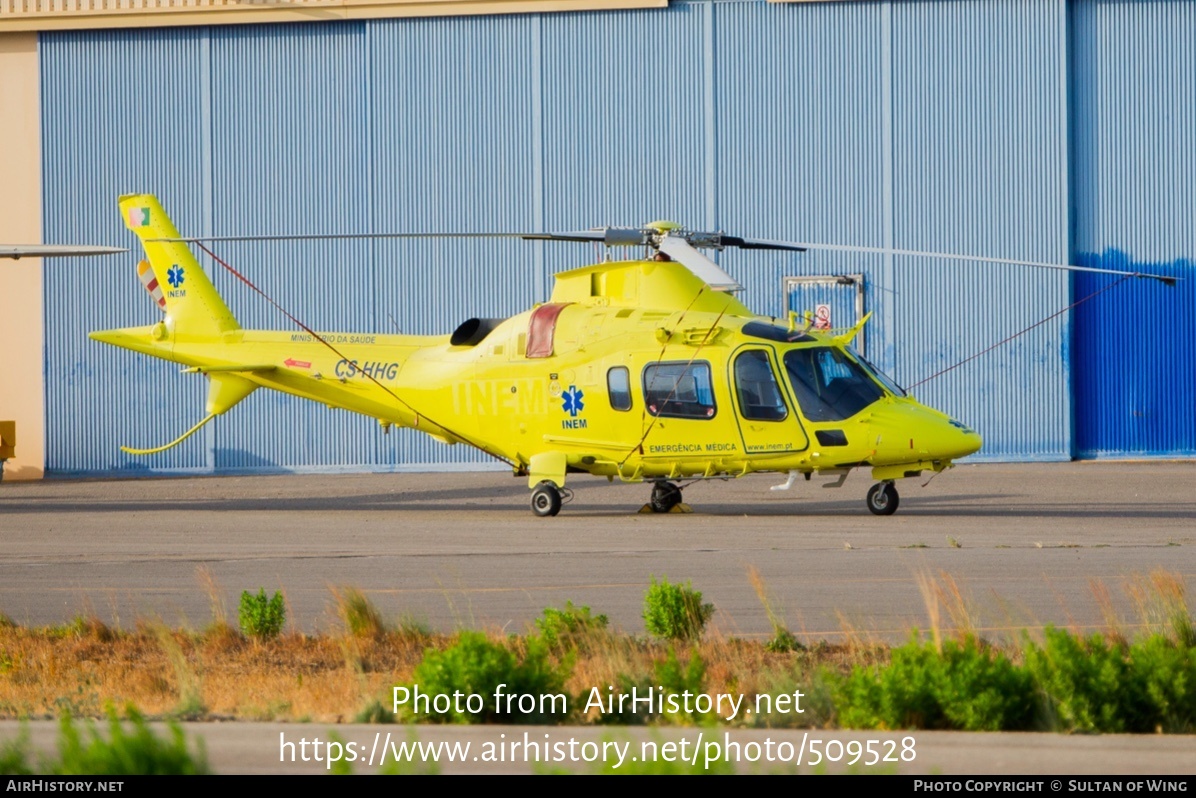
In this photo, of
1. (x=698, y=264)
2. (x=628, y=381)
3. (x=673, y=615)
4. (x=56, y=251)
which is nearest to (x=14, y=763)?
Answer: (x=673, y=615)

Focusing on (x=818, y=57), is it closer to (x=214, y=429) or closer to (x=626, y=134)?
(x=626, y=134)

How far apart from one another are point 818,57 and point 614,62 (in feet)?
13.9

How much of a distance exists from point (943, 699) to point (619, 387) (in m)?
12.7

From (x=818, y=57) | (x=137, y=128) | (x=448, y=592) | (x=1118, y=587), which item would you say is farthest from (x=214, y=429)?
(x=1118, y=587)

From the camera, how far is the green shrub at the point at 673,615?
11.4 m

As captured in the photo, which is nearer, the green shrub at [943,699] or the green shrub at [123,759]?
the green shrub at [123,759]

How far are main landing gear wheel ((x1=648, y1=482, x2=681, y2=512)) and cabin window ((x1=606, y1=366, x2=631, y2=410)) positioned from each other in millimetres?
1568

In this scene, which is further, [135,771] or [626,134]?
[626,134]

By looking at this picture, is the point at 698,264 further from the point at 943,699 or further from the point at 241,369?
the point at 943,699

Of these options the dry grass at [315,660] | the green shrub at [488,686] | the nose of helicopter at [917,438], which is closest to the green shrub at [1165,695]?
the dry grass at [315,660]

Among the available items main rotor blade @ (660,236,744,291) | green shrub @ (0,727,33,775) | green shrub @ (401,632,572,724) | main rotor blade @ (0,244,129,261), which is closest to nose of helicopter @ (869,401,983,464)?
main rotor blade @ (660,236,744,291)

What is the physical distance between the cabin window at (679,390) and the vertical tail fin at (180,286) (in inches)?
271

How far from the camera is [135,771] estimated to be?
5.52 m

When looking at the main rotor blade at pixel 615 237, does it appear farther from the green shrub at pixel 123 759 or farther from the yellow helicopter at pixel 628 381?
the green shrub at pixel 123 759
